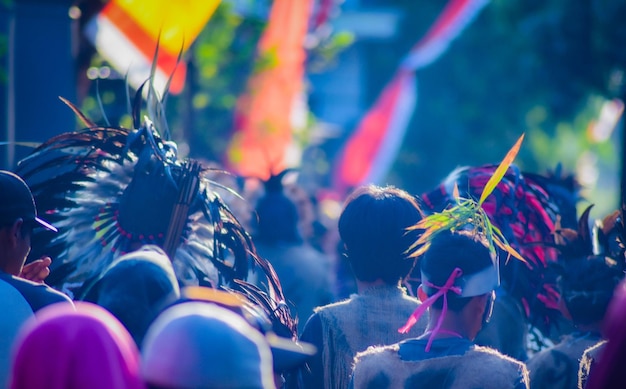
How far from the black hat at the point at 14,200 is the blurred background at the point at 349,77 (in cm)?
68

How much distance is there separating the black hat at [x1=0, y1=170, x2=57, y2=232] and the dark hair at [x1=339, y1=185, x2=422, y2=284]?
1.25 metres

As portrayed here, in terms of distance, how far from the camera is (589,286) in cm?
430

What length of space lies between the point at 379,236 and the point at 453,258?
0.56 metres

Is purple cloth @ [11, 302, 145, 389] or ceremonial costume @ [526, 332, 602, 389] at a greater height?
purple cloth @ [11, 302, 145, 389]

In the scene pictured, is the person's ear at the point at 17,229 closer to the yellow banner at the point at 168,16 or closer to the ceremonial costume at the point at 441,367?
the ceremonial costume at the point at 441,367

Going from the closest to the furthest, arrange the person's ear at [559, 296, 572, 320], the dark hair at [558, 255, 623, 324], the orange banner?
the dark hair at [558, 255, 623, 324] < the person's ear at [559, 296, 572, 320] < the orange banner

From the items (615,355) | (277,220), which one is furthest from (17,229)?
(277,220)

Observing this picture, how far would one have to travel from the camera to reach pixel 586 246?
4.62 metres

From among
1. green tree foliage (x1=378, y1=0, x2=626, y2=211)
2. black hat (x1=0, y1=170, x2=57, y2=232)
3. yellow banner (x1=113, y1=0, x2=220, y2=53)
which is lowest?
green tree foliage (x1=378, y1=0, x2=626, y2=211)

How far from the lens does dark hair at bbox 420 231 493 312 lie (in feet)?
10.5

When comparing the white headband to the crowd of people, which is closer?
the crowd of people

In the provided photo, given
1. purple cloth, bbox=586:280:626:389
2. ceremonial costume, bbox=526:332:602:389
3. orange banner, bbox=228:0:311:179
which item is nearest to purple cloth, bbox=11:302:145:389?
purple cloth, bbox=586:280:626:389

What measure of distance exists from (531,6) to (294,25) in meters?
3.90

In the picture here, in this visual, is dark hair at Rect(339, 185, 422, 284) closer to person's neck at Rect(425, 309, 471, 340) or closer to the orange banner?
person's neck at Rect(425, 309, 471, 340)
